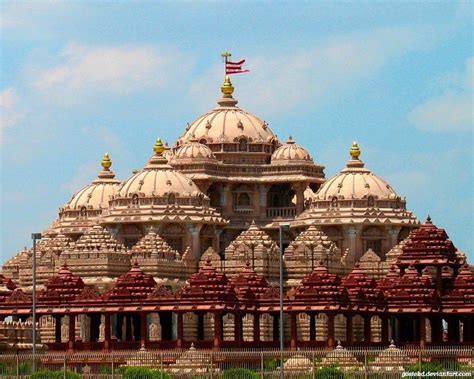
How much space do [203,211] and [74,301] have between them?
2421 cm

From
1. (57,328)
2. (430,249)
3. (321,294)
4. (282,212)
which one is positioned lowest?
(57,328)

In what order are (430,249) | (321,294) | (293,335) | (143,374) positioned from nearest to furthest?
1. (143,374)
2. (293,335)
3. (321,294)
4. (430,249)

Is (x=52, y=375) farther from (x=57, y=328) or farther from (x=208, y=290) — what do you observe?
(x=57, y=328)

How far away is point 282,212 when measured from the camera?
182 m

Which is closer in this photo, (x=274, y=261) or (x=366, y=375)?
(x=366, y=375)

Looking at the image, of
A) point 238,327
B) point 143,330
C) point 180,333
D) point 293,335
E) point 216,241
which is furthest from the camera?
point 216,241

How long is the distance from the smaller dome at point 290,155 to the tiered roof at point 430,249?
24062 millimetres

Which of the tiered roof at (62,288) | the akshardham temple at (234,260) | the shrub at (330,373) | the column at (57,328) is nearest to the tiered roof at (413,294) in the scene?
the akshardham temple at (234,260)

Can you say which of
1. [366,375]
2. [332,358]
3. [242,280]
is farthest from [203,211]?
[366,375]

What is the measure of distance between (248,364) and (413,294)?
2434 cm

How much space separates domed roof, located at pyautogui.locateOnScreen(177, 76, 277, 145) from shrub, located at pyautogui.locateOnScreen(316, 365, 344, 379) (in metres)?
64.4

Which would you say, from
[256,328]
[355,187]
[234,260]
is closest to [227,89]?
[355,187]

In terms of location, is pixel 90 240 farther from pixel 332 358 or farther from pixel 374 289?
pixel 332 358

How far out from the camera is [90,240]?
6471 inches
